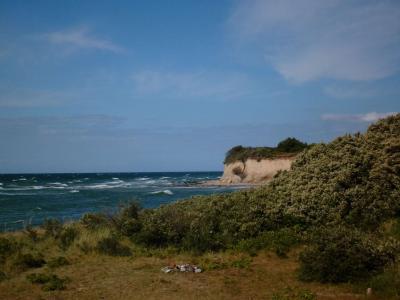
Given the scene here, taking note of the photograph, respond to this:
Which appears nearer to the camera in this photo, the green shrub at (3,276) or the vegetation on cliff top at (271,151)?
the green shrub at (3,276)

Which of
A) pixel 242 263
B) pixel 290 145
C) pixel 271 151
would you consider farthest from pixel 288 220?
pixel 290 145

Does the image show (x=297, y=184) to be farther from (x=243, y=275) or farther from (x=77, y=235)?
(x=77, y=235)

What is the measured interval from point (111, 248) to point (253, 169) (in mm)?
58315

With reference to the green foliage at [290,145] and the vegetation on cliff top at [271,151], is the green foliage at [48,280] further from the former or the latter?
the green foliage at [290,145]

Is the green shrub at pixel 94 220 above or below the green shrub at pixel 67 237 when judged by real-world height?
above

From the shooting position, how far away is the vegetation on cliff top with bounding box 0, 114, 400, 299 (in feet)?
38.0

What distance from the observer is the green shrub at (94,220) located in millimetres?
15714

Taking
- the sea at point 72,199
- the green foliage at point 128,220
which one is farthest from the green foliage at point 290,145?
the green foliage at point 128,220

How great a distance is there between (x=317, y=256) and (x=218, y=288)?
2414 mm

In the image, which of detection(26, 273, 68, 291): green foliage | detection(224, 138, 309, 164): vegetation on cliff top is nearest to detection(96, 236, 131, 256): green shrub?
detection(26, 273, 68, 291): green foliage

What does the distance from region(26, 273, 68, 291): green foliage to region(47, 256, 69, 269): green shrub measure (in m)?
1.07

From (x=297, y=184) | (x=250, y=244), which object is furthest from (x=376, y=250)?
(x=297, y=184)

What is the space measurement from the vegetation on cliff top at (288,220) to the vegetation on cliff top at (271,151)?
168 feet

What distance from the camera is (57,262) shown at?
11.5 metres
